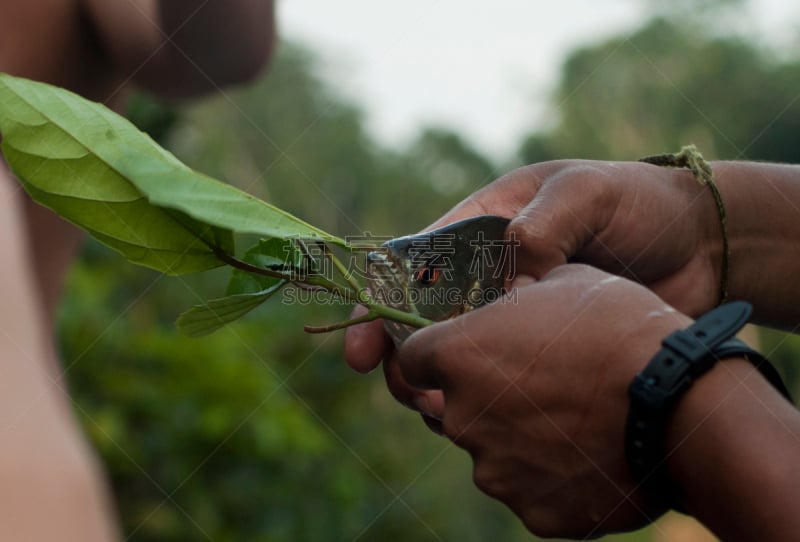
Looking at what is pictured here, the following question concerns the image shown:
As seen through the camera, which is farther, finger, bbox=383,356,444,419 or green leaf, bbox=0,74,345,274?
finger, bbox=383,356,444,419

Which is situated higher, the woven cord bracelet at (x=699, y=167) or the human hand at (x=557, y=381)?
the woven cord bracelet at (x=699, y=167)

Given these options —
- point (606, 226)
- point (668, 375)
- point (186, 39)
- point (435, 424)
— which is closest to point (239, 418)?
point (186, 39)

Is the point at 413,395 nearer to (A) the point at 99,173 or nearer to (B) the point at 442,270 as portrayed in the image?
(B) the point at 442,270

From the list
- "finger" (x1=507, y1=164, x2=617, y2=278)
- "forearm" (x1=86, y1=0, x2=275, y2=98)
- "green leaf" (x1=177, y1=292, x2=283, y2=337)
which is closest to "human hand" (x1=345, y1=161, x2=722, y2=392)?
"finger" (x1=507, y1=164, x2=617, y2=278)

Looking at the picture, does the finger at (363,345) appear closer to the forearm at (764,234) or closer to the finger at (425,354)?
the finger at (425,354)

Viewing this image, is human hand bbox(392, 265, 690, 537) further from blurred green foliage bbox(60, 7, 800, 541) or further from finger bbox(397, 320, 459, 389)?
blurred green foliage bbox(60, 7, 800, 541)

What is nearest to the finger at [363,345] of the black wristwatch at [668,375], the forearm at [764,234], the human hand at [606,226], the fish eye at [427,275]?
the human hand at [606,226]
